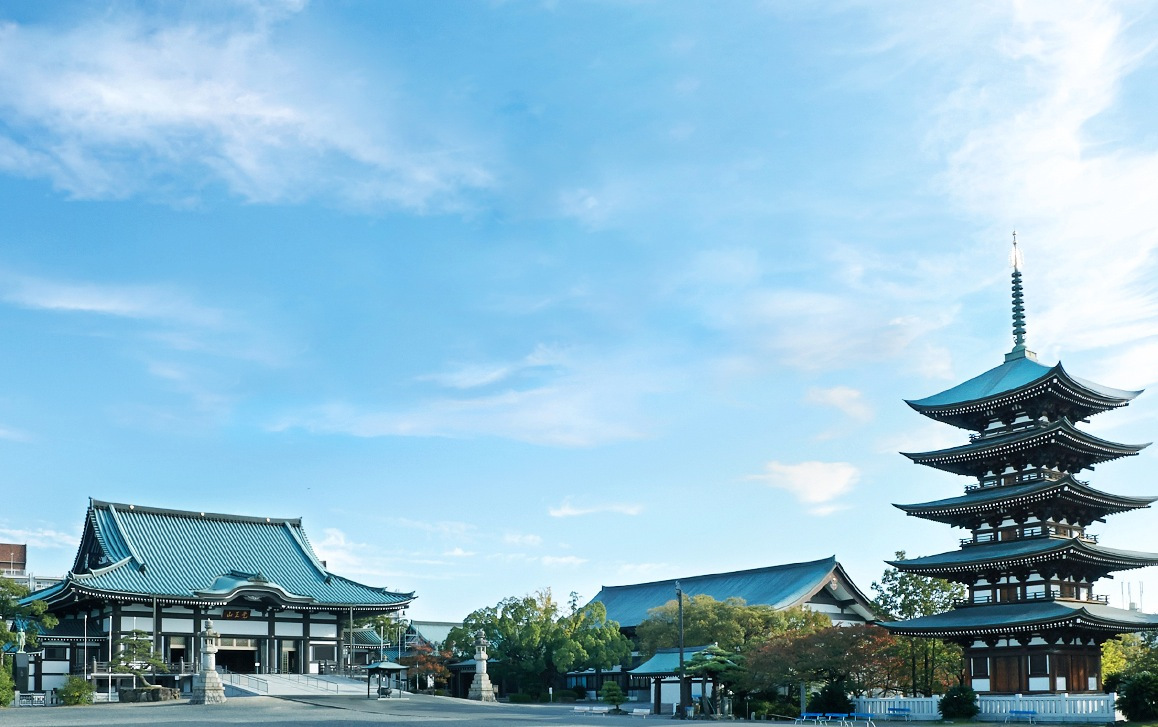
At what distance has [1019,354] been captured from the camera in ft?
168

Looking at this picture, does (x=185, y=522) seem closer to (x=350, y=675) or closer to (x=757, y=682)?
(x=350, y=675)

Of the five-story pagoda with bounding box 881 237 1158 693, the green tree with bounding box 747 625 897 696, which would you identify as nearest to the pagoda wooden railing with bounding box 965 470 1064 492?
the five-story pagoda with bounding box 881 237 1158 693

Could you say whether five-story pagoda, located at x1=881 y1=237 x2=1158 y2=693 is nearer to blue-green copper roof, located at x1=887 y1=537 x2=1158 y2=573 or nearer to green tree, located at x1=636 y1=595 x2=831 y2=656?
blue-green copper roof, located at x1=887 y1=537 x2=1158 y2=573

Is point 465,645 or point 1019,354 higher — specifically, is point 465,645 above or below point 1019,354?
below

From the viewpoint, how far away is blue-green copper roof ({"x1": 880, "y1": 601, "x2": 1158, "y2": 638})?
41.7 metres

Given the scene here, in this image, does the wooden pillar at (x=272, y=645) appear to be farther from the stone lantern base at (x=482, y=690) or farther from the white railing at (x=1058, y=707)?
the white railing at (x=1058, y=707)

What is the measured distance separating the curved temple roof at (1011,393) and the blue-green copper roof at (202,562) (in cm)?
3311

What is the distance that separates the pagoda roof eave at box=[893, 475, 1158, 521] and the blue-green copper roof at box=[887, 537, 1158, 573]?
5.30ft

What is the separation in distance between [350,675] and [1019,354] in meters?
39.3

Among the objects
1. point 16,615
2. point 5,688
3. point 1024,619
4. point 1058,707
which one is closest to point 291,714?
point 5,688

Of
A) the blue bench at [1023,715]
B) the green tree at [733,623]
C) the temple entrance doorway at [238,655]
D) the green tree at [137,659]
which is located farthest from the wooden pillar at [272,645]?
the blue bench at [1023,715]

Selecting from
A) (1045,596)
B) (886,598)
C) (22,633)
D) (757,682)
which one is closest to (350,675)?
(22,633)

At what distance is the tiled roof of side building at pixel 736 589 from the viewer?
66562 millimetres

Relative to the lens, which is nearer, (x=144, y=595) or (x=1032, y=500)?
(x=1032, y=500)
